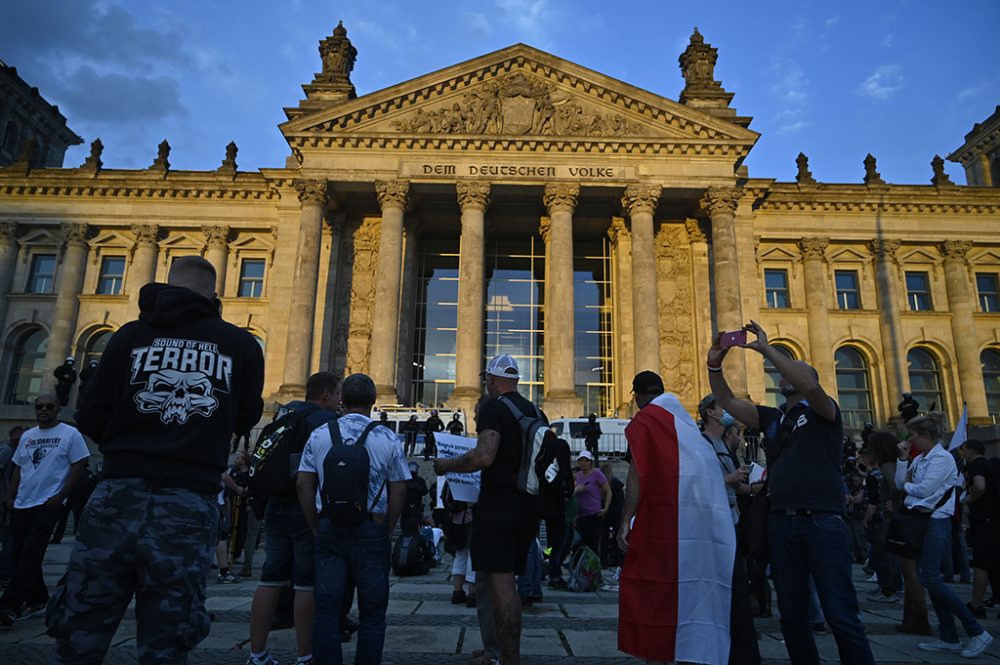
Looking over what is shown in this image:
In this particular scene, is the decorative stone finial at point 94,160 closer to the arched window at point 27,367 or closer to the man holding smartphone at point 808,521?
the arched window at point 27,367

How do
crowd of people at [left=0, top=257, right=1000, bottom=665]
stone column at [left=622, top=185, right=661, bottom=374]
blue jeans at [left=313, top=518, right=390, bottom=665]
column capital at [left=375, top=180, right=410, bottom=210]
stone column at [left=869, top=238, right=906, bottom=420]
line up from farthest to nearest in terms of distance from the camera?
stone column at [left=869, top=238, right=906, bottom=420], column capital at [left=375, top=180, right=410, bottom=210], stone column at [left=622, top=185, right=661, bottom=374], blue jeans at [left=313, top=518, right=390, bottom=665], crowd of people at [left=0, top=257, right=1000, bottom=665]

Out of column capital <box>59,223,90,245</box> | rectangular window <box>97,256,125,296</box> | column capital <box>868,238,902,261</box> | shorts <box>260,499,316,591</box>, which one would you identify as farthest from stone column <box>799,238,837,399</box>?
column capital <box>59,223,90,245</box>

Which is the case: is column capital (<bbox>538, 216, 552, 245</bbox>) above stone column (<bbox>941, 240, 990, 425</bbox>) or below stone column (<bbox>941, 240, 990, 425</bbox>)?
above

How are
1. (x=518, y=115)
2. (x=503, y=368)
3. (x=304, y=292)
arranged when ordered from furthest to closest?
(x=518, y=115)
(x=304, y=292)
(x=503, y=368)

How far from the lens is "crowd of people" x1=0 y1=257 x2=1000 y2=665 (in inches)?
118

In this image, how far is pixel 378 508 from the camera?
180 inches

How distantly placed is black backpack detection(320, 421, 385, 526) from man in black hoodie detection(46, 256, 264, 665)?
1131 millimetres

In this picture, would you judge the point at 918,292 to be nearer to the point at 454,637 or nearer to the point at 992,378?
the point at 992,378

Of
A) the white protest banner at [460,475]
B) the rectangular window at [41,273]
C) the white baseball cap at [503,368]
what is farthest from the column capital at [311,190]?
the white baseball cap at [503,368]

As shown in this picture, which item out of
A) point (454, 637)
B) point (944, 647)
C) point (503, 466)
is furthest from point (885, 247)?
point (503, 466)

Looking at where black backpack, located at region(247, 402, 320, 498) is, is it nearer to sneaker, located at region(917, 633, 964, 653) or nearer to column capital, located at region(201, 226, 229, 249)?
sneaker, located at region(917, 633, 964, 653)

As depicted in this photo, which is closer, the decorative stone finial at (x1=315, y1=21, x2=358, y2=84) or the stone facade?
the stone facade

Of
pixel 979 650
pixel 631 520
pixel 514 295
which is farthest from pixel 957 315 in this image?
pixel 631 520

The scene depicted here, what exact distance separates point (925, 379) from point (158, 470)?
37868 mm
